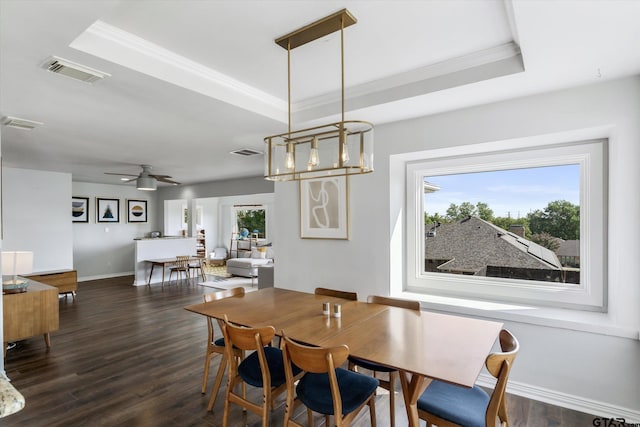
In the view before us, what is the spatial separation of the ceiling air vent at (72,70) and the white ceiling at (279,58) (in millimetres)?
58

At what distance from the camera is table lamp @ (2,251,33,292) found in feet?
11.8

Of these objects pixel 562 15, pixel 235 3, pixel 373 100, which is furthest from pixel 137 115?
pixel 562 15

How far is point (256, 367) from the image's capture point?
86.9 inches

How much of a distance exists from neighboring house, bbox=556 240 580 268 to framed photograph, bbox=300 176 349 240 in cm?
186

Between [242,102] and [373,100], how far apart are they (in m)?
1.11

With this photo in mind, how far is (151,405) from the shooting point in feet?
8.54

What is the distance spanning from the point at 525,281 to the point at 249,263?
684 centimetres

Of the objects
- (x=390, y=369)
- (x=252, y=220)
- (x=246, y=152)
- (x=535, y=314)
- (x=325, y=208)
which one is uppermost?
(x=246, y=152)

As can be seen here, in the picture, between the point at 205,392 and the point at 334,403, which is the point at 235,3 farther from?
the point at 205,392

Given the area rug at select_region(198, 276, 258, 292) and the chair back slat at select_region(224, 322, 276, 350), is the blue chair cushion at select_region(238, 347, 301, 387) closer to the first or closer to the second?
the chair back slat at select_region(224, 322, 276, 350)

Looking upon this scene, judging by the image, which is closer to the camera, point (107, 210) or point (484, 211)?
point (484, 211)

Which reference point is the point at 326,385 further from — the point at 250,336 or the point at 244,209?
the point at 244,209

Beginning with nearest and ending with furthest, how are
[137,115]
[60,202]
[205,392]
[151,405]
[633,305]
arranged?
[633,305] → [151,405] → [205,392] → [137,115] → [60,202]

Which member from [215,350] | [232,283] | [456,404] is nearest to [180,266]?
[232,283]
